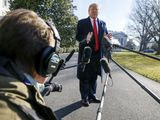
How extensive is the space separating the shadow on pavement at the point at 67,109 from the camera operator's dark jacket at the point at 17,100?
546 cm

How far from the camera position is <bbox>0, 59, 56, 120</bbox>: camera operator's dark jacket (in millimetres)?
1463

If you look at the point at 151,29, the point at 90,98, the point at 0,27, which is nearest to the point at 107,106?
the point at 90,98

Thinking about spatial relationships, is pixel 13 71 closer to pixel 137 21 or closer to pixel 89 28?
pixel 89 28

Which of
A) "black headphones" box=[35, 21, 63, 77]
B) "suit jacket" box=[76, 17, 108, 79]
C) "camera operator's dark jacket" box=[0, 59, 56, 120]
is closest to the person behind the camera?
"camera operator's dark jacket" box=[0, 59, 56, 120]

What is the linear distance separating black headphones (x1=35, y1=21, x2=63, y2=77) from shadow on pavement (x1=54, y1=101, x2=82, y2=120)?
5.12 m

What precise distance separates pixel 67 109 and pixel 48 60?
5.99 m

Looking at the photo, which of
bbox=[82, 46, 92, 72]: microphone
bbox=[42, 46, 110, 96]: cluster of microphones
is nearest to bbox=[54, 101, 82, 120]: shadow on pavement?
bbox=[42, 46, 110, 96]: cluster of microphones

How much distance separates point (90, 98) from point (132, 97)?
5.15 feet

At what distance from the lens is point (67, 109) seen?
306 inches

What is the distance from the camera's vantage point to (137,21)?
308 feet

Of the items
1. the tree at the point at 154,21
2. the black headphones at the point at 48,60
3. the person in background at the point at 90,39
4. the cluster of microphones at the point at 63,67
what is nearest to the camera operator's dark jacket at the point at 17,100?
the black headphones at the point at 48,60

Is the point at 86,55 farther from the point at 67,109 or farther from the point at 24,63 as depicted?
the point at 24,63

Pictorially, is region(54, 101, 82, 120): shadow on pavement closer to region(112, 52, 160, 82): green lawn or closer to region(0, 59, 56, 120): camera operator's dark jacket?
region(0, 59, 56, 120): camera operator's dark jacket

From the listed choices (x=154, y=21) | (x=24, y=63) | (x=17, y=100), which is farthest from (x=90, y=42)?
(x=154, y=21)
